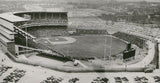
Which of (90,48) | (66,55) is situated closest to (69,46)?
(90,48)

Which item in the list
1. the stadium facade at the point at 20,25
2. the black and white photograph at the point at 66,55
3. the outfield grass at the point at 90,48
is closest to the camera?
the black and white photograph at the point at 66,55

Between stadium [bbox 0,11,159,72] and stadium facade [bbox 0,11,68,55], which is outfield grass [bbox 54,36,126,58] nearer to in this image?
stadium [bbox 0,11,159,72]

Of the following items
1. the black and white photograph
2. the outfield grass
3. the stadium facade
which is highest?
the stadium facade

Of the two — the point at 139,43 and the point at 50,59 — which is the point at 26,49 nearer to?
the point at 50,59

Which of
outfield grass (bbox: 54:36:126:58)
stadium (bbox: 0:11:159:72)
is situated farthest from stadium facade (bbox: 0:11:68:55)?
outfield grass (bbox: 54:36:126:58)

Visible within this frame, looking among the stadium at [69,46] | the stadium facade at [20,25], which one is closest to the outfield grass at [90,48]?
the stadium at [69,46]

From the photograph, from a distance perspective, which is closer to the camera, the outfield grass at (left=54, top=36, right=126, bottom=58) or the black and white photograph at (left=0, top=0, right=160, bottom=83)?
the black and white photograph at (left=0, top=0, right=160, bottom=83)

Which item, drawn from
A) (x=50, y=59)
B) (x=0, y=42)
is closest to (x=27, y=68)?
(x=50, y=59)

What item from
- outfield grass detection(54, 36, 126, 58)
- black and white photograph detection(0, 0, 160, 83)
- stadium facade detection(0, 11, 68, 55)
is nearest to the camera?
black and white photograph detection(0, 0, 160, 83)

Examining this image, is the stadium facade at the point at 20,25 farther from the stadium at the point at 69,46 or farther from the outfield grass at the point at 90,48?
the outfield grass at the point at 90,48
